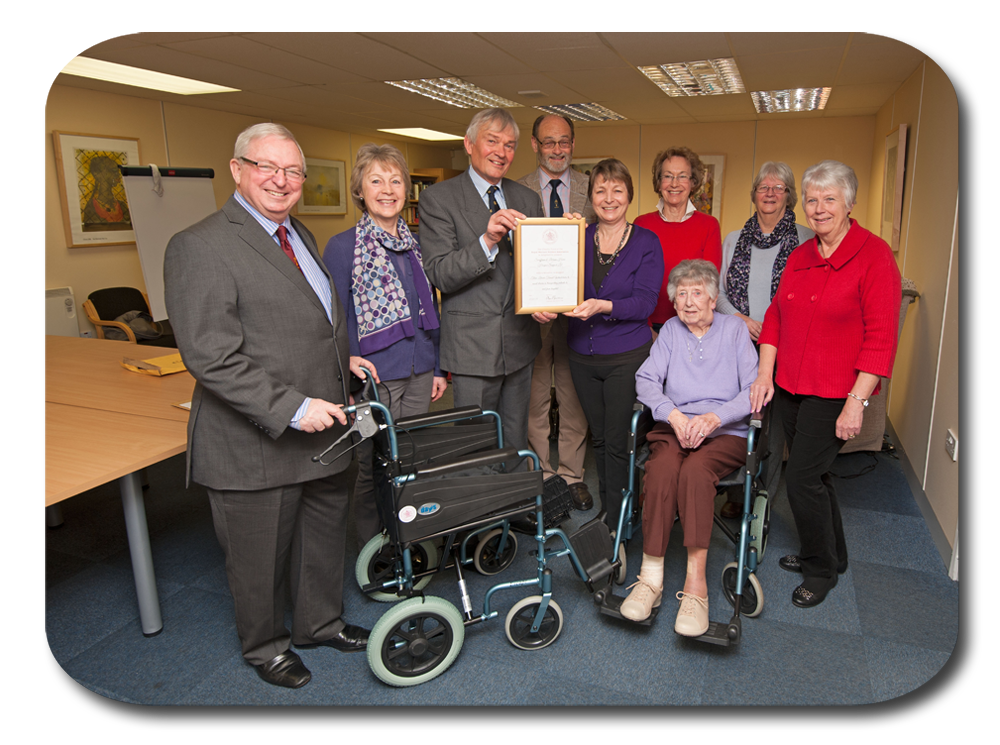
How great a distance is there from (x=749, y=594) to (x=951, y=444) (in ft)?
4.13

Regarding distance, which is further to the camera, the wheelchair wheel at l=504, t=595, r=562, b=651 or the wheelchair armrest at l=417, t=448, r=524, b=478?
the wheelchair wheel at l=504, t=595, r=562, b=651

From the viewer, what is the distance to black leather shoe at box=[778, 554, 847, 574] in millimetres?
2781

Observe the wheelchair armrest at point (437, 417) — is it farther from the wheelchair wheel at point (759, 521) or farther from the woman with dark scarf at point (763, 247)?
the woman with dark scarf at point (763, 247)

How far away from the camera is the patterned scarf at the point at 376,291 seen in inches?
96.3

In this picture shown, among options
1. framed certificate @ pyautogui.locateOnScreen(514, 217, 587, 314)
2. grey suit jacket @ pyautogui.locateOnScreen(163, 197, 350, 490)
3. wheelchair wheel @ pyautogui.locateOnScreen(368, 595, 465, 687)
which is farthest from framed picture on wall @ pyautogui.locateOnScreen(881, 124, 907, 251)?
grey suit jacket @ pyautogui.locateOnScreen(163, 197, 350, 490)

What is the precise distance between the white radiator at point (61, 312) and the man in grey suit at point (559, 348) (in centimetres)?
460

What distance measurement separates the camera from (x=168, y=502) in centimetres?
357

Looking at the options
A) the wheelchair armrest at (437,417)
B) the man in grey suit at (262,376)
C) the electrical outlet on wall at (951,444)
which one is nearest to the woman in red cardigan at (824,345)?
the electrical outlet on wall at (951,444)

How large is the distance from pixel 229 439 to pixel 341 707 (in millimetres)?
922

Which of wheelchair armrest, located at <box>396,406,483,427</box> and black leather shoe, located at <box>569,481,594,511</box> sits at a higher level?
wheelchair armrest, located at <box>396,406,483,427</box>

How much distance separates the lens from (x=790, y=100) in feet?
22.9

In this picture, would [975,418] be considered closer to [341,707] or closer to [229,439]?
[341,707]

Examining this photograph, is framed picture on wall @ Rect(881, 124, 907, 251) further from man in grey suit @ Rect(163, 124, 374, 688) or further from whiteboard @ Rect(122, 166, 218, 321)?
whiteboard @ Rect(122, 166, 218, 321)

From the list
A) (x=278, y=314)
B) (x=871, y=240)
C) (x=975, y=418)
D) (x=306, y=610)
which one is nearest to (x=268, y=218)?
(x=278, y=314)
